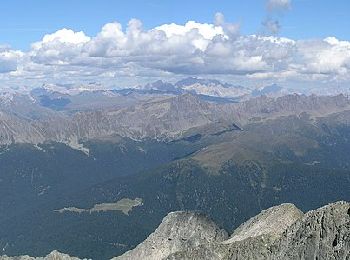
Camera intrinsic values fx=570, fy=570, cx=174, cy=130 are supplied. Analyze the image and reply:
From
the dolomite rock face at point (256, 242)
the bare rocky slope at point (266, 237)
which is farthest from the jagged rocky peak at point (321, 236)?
the dolomite rock face at point (256, 242)

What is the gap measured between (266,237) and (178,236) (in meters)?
53.2

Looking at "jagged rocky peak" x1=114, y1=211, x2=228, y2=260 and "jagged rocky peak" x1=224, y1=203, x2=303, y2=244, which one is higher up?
"jagged rocky peak" x1=224, y1=203, x2=303, y2=244

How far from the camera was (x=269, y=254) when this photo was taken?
4727 inches

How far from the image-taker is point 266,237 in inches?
5015

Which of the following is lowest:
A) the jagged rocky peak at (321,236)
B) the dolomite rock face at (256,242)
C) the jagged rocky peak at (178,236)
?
the jagged rocky peak at (178,236)

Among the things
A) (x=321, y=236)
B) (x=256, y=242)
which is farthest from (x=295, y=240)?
(x=256, y=242)

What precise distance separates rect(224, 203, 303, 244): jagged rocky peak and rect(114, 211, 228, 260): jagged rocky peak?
19038mm

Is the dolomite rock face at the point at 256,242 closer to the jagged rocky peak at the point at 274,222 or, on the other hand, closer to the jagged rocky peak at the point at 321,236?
the jagged rocky peak at the point at 274,222

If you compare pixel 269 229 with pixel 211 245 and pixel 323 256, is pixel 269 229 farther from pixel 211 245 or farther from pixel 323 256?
pixel 323 256

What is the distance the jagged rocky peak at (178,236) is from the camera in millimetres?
171125

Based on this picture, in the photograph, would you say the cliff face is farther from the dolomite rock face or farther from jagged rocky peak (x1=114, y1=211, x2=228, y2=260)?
jagged rocky peak (x1=114, y1=211, x2=228, y2=260)

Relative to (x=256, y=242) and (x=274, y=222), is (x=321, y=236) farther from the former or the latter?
(x=274, y=222)

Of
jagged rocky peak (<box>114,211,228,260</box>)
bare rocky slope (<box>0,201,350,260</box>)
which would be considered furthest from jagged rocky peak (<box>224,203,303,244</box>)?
jagged rocky peak (<box>114,211,228,260</box>)

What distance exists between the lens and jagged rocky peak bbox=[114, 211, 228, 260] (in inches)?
6737
